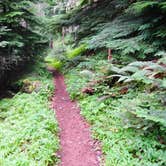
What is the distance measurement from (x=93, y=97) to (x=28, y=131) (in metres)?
3.89

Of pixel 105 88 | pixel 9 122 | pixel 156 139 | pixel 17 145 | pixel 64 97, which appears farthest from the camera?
pixel 64 97

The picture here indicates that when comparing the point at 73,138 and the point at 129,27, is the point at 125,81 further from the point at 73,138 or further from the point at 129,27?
the point at 129,27

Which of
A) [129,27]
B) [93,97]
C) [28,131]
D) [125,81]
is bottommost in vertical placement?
[28,131]

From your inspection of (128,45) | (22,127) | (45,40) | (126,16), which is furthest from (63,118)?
(45,40)

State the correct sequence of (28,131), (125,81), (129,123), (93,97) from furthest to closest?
(93,97), (125,81), (28,131), (129,123)

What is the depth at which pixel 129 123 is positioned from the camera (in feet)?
26.4

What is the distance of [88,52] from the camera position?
66.7 ft

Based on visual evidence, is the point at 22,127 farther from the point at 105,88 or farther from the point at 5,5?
the point at 5,5

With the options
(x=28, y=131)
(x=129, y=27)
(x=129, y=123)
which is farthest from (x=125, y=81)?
(x=129, y=27)

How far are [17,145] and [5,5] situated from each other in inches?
397

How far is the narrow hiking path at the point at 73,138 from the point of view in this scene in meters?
7.54

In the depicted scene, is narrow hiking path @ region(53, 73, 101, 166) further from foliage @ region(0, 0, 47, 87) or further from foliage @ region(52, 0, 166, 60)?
foliage @ region(0, 0, 47, 87)

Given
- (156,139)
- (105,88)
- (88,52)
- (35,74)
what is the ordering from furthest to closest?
1. (88,52)
2. (35,74)
3. (105,88)
4. (156,139)

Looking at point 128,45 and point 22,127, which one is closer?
point 22,127
